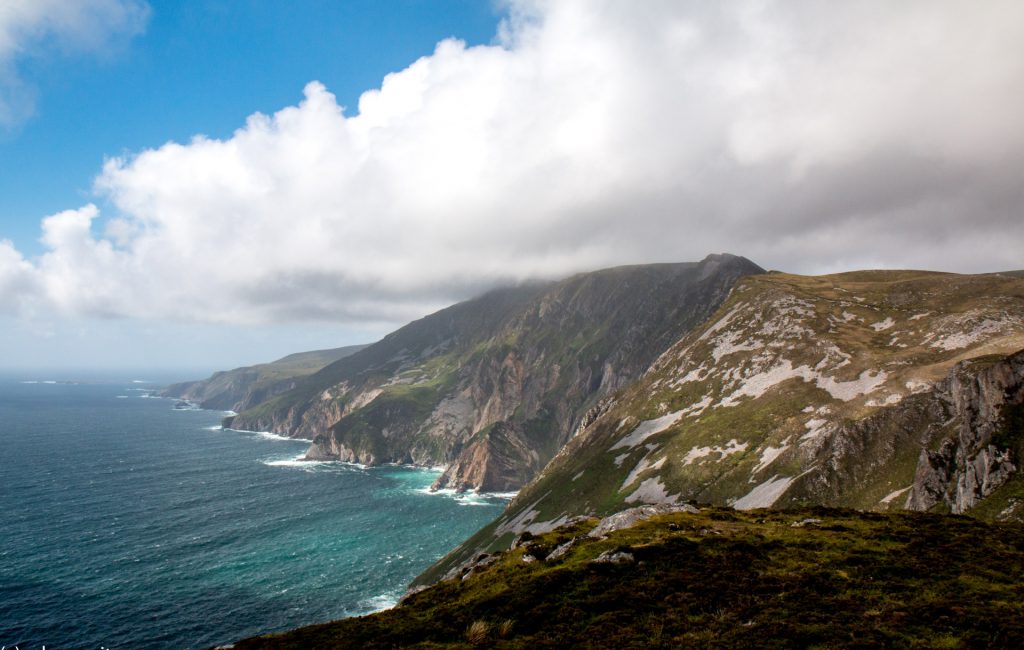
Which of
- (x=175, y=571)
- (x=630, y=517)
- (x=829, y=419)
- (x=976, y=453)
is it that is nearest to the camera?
(x=630, y=517)

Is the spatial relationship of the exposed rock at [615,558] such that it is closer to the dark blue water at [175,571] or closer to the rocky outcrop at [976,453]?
the rocky outcrop at [976,453]

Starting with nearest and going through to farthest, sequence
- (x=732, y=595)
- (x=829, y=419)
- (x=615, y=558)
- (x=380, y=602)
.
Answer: (x=732, y=595) < (x=615, y=558) < (x=829, y=419) < (x=380, y=602)

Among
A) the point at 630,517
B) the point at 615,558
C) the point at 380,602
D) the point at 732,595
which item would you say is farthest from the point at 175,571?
the point at 732,595

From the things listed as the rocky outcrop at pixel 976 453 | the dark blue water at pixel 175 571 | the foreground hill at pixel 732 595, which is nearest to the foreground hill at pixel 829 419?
the rocky outcrop at pixel 976 453

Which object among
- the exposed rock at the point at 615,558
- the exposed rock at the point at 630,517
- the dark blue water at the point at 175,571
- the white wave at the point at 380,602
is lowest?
the white wave at the point at 380,602

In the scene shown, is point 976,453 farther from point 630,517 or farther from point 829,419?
point 829,419
